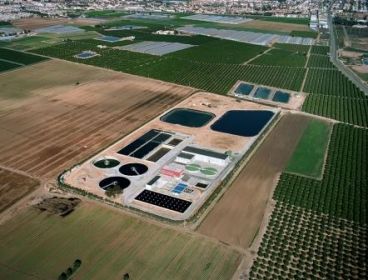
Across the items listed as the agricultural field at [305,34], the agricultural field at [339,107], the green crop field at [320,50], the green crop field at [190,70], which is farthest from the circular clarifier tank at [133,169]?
the agricultural field at [305,34]

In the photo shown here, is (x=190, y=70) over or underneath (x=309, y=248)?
over

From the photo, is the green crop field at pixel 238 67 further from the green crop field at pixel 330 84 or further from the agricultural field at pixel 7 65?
the agricultural field at pixel 7 65

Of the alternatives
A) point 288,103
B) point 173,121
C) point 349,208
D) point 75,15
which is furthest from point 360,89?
point 75,15

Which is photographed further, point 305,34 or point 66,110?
point 305,34

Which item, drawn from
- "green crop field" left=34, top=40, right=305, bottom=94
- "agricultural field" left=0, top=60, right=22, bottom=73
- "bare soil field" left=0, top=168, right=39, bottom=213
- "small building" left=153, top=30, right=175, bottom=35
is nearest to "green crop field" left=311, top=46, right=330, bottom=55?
"green crop field" left=34, top=40, right=305, bottom=94

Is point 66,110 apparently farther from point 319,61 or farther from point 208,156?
point 319,61

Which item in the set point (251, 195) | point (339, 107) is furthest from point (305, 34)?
point (251, 195)

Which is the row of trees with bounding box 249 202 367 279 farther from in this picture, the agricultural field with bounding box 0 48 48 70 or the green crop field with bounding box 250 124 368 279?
the agricultural field with bounding box 0 48 48 70
